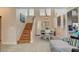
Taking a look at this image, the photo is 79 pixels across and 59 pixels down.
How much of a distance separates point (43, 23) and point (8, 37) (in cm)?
595

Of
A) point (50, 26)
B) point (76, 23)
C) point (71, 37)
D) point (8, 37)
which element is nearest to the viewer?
point (76, 23)

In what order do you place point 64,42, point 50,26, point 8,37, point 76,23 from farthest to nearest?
point 8,37, point 50,26, point 64,42, point 76,23
